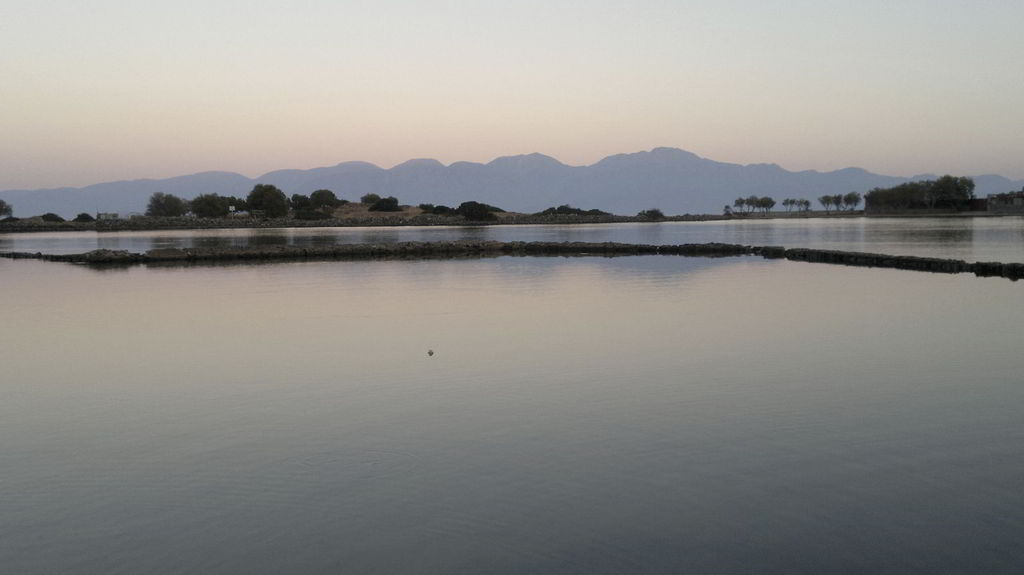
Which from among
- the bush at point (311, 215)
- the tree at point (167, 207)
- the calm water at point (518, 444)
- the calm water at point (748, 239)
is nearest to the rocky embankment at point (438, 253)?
the calm water at point (748, 239)

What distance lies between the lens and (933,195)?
141 meters

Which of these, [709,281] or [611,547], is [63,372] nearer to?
[611,547]

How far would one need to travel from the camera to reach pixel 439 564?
6016 millimetres

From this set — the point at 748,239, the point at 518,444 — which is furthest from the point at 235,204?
the point at 518,444

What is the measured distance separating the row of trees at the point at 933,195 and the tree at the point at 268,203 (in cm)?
10839

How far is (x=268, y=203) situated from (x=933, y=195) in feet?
364

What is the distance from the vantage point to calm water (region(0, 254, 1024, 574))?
20.6 ft

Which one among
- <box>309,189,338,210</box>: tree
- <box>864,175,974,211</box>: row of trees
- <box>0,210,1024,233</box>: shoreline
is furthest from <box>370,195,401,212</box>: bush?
<box>864,175,974,211</box>: row of trees

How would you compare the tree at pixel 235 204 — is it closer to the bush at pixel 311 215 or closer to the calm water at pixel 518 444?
the bush at pixel 311 215

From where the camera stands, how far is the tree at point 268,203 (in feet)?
442

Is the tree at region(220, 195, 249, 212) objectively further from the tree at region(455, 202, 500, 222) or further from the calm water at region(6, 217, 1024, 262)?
the calm water at region(6, 217, 1024, 262)

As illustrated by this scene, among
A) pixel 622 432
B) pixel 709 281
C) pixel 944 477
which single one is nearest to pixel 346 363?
pixel 622 432

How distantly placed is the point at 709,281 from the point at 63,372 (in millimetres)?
20417

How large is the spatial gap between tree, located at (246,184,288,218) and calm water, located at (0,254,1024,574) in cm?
11956
